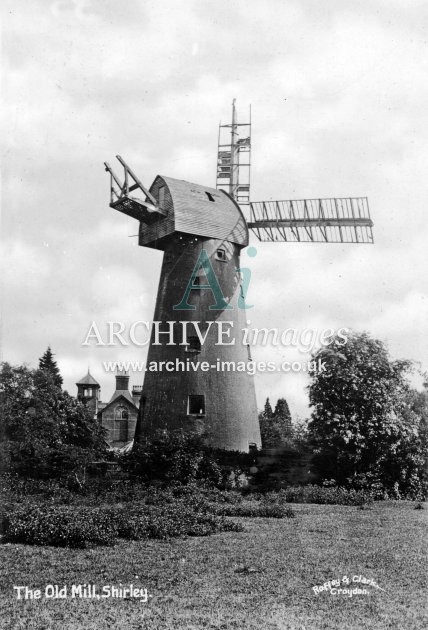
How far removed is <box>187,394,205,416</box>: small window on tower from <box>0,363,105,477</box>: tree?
11.0 feet

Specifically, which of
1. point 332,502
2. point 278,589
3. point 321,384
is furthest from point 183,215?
point 278,589

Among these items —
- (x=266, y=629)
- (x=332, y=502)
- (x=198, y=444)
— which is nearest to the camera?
(x=266, y=629)

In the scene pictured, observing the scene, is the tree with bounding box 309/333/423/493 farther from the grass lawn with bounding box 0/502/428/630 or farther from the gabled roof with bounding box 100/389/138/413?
the gabled roof with bounding box 100/389/138/413

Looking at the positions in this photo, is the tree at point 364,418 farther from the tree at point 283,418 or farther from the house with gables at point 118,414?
the house with gables at point 118,414

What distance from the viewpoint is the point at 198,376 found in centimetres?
2309

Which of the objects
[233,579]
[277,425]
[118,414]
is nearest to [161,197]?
[233,579]

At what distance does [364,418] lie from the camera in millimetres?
21250

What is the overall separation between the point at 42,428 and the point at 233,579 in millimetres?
13489

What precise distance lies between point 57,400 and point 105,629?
16165 millimetres

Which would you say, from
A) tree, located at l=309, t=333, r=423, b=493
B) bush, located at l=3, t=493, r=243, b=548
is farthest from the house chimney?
bush, located at l=3, t=493, r=243, b=548

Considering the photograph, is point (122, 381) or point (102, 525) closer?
point (102, 525)

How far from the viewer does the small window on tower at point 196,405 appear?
2288 centimetres

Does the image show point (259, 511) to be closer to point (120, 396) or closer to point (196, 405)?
point (196, 405)

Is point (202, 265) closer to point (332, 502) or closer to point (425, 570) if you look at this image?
point (332, 502)
